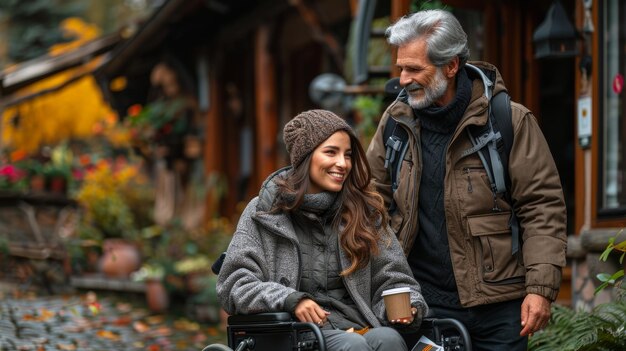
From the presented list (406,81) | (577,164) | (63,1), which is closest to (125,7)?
(63,1)

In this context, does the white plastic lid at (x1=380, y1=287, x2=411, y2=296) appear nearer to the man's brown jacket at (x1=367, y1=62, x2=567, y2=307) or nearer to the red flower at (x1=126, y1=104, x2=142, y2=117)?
the man's brown jacket at (x1=367, y1=62, x2=567, y2=307)

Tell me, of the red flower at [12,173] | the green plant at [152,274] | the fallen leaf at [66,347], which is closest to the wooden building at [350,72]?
the red flower at [12,173]

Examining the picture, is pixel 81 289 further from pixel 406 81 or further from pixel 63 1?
pixel 63 1

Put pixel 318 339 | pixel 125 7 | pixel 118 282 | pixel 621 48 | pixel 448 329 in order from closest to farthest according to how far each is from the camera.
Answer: pixel 318 339 < pixel 448 329 < pixel 621 48 < pixel 118 282 < pixel 125 7

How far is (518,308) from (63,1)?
107 feet

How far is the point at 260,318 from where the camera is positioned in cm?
439

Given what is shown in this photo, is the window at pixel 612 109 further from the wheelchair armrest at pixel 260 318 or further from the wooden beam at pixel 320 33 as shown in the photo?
the wooden beam at pixel 320 33

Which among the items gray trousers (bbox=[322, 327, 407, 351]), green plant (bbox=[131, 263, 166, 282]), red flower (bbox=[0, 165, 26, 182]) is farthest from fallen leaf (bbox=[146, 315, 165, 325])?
gray trousers (bbox=[322, 327, 407, 351])

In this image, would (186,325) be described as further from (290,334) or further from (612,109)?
(290,334)

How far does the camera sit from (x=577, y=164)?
783cm

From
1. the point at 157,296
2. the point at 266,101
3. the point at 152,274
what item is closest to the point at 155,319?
the point at 157,296

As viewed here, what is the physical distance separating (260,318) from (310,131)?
0.78 meters

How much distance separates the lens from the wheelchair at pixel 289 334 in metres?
4.28

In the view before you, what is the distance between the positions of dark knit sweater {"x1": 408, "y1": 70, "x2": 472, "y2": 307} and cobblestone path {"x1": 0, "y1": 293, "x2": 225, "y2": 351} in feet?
14.1
